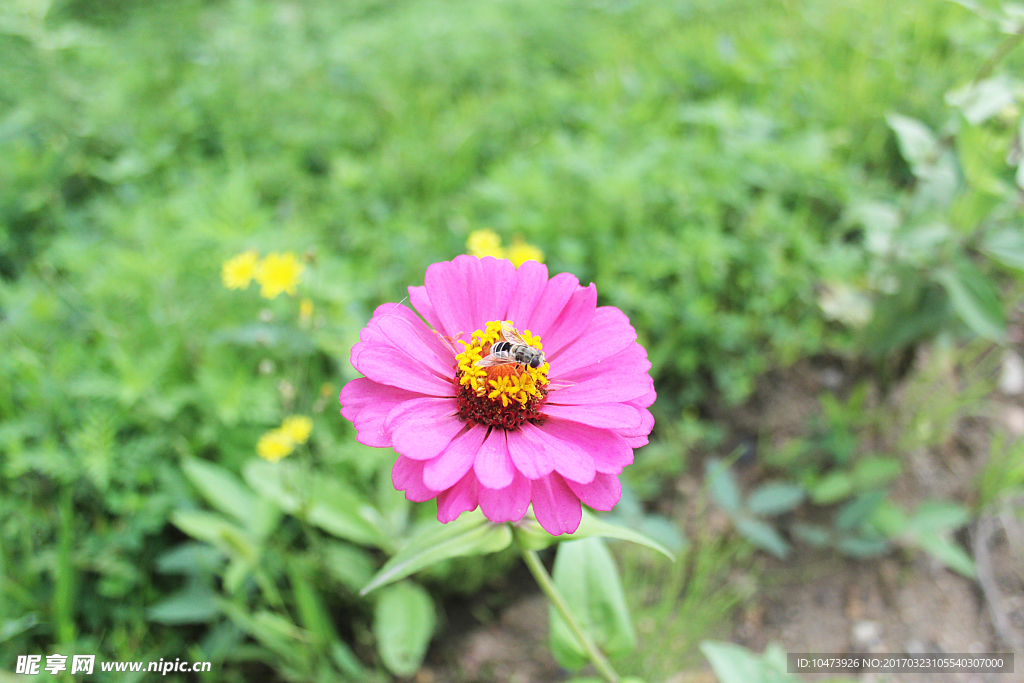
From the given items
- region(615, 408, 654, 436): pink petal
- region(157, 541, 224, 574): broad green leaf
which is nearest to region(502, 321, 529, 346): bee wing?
region(615, 408, 654, 436): pink petal

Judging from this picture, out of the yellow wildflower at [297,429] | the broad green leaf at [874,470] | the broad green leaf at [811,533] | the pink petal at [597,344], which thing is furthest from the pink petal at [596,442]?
the broad green leaf at [874,470]

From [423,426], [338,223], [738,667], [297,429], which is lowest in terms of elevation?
[738,667]

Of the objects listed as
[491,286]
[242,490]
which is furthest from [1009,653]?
[242,490]

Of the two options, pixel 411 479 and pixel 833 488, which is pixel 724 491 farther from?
pixel 411 479

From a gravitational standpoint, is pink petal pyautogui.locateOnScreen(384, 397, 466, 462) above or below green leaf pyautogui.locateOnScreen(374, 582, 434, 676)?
above

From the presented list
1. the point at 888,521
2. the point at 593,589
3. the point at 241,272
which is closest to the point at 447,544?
the point at 593,589

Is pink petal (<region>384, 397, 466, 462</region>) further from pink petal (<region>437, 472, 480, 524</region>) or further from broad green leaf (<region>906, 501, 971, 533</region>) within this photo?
broad green leaf (<region>906, 501, 971, 533</region>)

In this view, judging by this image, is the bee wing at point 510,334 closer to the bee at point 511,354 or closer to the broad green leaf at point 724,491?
the bee at point 511,354

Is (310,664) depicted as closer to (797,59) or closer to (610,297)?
(610,297)
